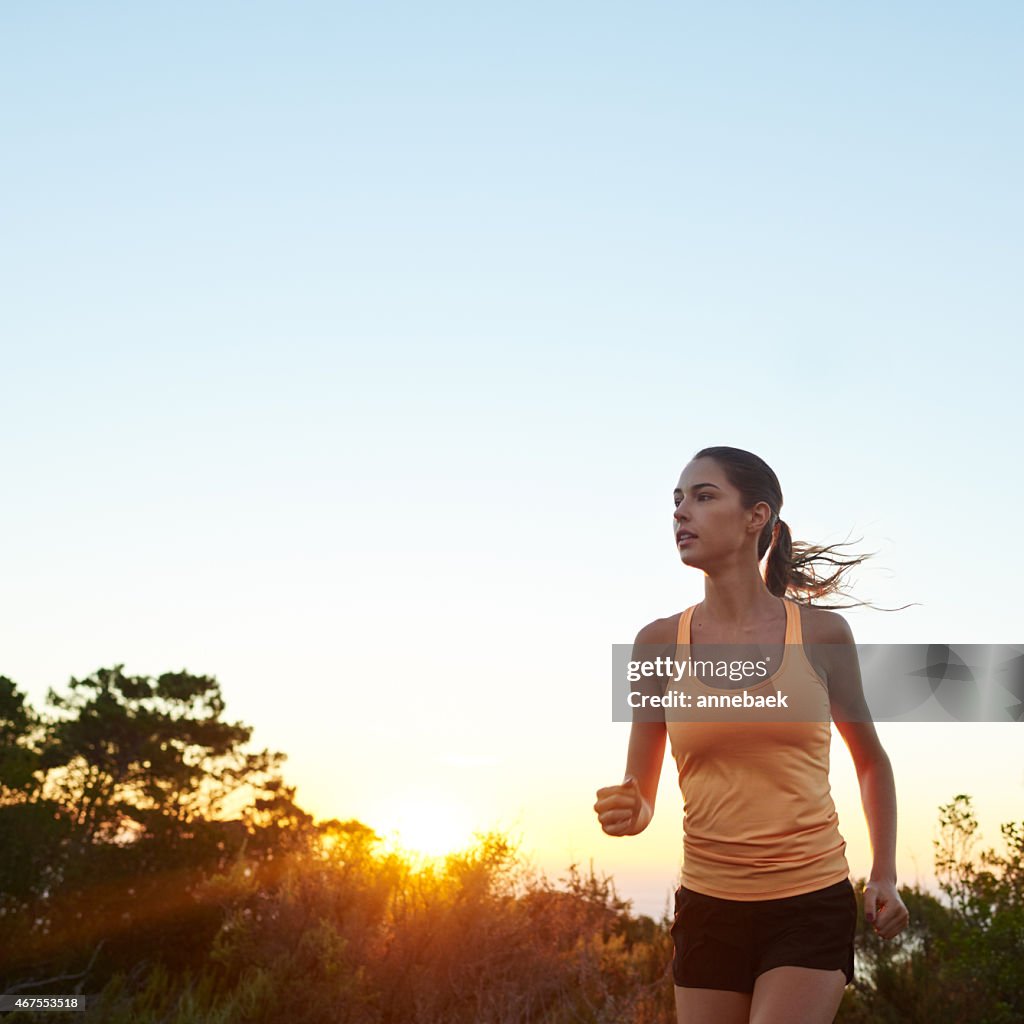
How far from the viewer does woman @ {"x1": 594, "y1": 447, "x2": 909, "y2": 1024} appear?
2.71 m

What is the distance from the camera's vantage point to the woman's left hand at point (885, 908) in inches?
107

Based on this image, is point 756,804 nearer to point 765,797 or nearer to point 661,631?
point 765,797

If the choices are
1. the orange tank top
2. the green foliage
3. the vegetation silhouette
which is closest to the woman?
the orange tank top

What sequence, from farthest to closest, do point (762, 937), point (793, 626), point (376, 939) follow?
point (376, 939) → point (793, 626) → point (762, 937)

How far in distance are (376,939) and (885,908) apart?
10137mm

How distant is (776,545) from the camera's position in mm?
3625

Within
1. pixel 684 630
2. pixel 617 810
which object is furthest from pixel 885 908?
pixel 684 630

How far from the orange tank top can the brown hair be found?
0.53 meters

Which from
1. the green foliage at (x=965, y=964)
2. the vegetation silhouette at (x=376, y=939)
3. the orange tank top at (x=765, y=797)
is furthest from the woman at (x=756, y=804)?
the green foliage at (x=965, y=964)

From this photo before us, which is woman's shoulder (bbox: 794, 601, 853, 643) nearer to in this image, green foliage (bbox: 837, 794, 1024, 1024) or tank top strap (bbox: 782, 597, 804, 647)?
tank top strap (bbox: 782, 597, 804, 647)

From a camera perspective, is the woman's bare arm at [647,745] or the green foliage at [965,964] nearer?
the woman's bare arm at [647,745]

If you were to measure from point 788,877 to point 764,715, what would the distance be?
1.30 ft

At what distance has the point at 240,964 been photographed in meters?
13.3

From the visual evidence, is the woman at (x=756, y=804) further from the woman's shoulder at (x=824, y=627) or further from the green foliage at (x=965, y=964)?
the green foliage at (x=965, y=964)
